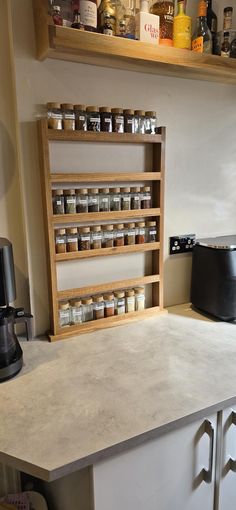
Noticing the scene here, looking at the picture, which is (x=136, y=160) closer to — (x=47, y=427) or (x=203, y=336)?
(x=203, y=336)

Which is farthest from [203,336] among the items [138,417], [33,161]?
[33,161]

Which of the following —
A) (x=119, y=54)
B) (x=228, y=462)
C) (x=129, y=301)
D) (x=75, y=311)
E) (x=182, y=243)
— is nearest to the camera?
(x=228, y=462)

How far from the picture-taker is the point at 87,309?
55.3 inches

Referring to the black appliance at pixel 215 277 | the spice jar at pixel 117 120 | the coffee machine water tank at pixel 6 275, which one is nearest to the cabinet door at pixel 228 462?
the black appliance at pixel 215 277

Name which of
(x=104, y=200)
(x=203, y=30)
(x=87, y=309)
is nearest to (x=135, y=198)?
(x=104, y=200)

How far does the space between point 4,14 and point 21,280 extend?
3.04ft

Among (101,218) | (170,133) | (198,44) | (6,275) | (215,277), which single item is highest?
(198,44)

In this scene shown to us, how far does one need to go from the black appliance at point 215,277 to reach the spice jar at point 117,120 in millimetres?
608

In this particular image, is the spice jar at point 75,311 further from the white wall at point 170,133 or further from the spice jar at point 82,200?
the spice jar at point 82,200

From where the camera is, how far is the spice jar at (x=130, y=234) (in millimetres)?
1424

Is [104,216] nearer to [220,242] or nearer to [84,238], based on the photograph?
[84,238]

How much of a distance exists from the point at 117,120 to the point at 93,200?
312 millimetres

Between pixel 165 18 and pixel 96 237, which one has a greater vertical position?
pixel 165 18

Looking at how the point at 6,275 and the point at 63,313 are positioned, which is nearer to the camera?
the point at 6,275
